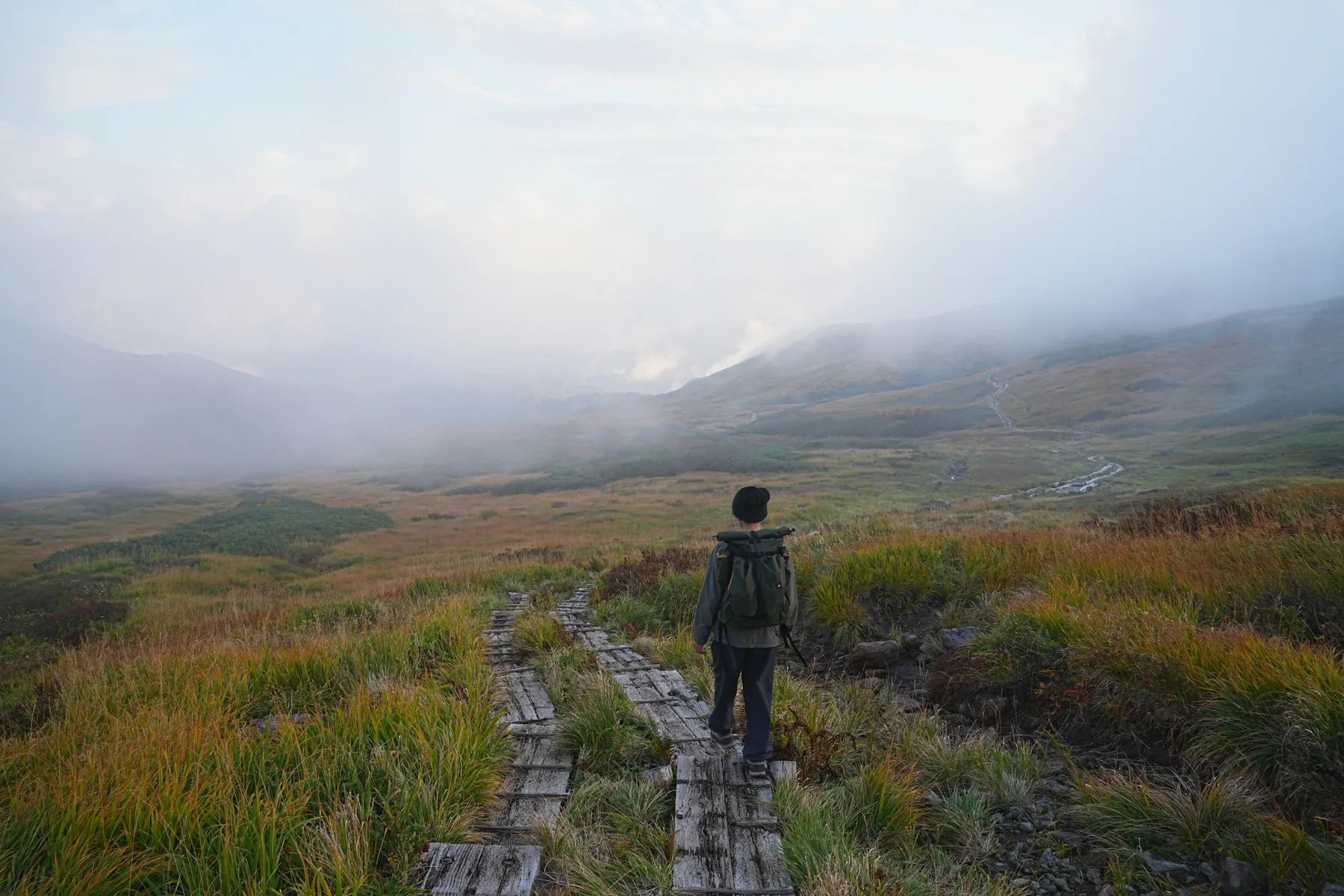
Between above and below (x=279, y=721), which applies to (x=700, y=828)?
below

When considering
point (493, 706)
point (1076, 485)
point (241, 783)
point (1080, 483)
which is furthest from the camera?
point (1080, 483)

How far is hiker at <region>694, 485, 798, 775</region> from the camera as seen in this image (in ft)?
16.0

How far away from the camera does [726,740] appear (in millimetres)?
5293

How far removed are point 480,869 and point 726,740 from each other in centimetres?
234

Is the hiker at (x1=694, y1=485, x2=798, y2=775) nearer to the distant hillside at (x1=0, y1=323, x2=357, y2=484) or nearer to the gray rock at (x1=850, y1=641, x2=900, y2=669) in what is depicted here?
the gray rock at (x1=850, y1=641, x2=900, y2=669)

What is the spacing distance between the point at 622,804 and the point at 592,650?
4.17m

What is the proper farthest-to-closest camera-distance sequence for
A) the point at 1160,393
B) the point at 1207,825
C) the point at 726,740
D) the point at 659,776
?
the point at 1160,393, the point at 726,740, the point at 659,776, the point at 1207,825

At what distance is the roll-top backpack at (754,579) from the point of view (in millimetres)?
4848

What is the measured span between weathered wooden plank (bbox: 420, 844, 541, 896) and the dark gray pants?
6.39 ft

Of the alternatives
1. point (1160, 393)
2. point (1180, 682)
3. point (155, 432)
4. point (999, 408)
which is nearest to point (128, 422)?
point (155, 432)

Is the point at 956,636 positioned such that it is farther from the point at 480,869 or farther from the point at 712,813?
the point at 480,869

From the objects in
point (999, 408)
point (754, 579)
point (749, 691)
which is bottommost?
point (999, 408)

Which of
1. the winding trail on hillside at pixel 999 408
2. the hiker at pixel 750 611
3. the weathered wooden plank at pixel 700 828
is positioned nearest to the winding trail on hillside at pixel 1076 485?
the hiker at pixel 750 611

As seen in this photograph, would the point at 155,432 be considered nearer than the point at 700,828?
No
